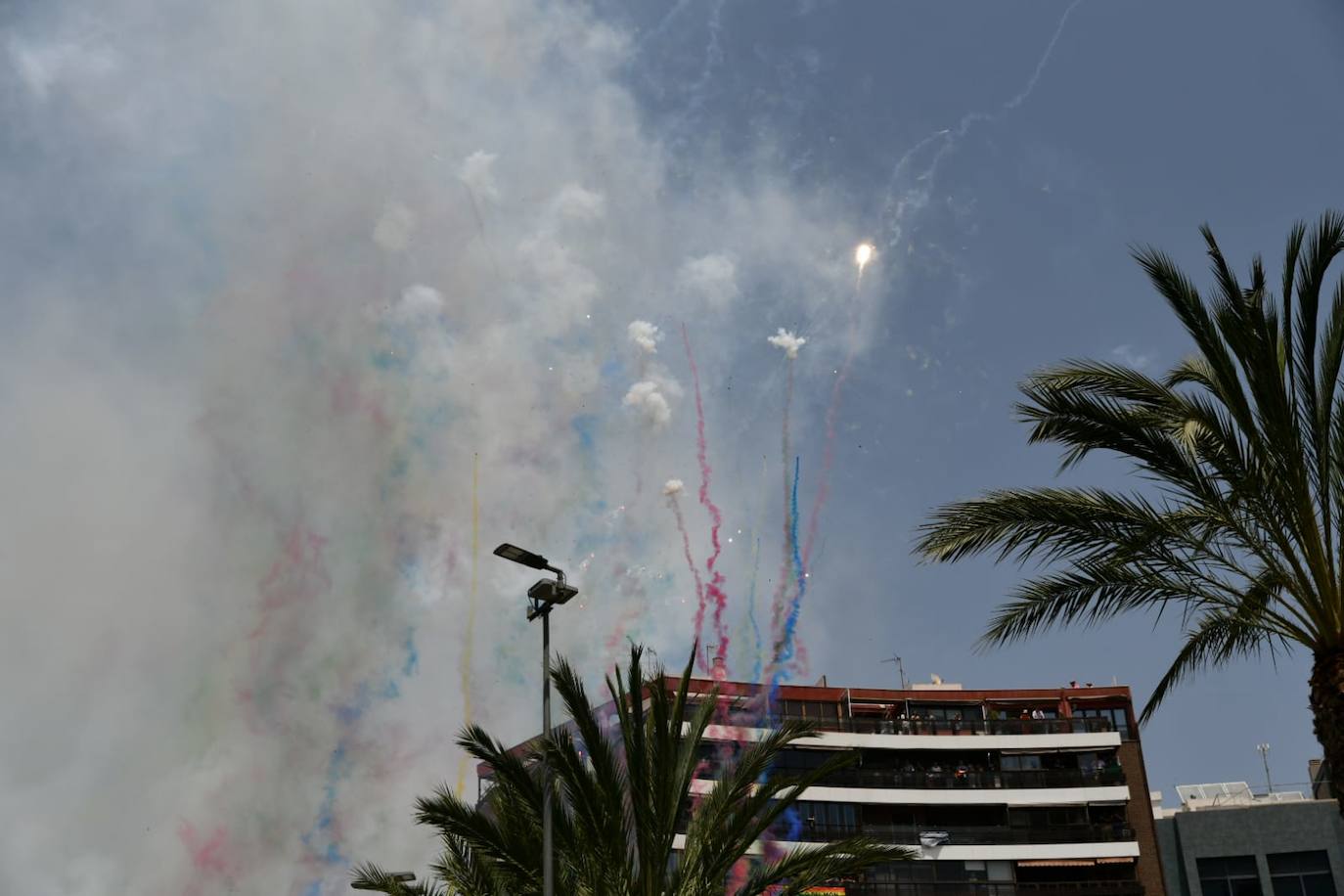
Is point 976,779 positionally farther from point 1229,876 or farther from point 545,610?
point 545,610

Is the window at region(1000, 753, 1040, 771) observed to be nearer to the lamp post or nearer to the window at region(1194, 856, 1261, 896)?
the window at region(1194, 856, 1261, 896)

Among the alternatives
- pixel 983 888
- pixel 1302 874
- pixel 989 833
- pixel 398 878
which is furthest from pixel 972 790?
pixel 398 878

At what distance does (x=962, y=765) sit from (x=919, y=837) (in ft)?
15.7

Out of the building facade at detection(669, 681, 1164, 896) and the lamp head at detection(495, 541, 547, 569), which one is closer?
the lamp head at detection(495, 541, 547, 569)

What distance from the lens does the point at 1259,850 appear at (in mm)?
57344

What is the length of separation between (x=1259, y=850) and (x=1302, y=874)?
1944mm

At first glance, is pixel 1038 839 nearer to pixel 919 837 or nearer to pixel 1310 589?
pixel 919 837

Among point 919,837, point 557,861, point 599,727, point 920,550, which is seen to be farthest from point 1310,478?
point 919,837

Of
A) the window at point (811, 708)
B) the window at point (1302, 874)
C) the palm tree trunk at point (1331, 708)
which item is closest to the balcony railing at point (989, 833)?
the window at point (811, 708)

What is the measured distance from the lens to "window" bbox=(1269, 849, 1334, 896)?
184ft

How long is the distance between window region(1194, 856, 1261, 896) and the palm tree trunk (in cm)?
4859

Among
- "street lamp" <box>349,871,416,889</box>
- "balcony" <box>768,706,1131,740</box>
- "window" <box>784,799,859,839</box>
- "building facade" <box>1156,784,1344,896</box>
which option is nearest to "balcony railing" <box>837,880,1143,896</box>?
"window" <box>784,799,859,839</box>

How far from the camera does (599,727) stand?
67.5 feet

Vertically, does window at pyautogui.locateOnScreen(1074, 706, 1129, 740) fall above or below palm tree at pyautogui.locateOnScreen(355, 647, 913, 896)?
above
